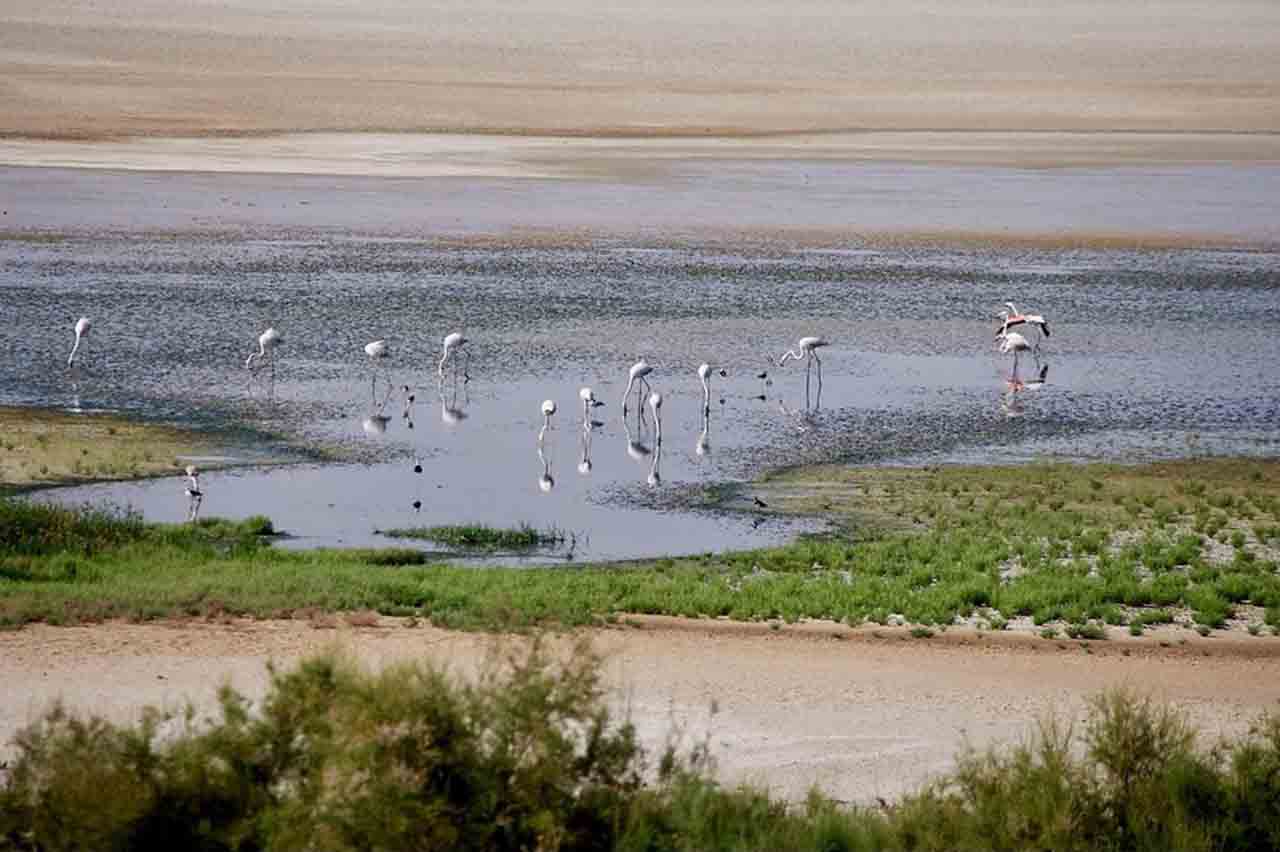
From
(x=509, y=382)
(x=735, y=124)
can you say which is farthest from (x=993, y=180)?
(x=509, y=382)

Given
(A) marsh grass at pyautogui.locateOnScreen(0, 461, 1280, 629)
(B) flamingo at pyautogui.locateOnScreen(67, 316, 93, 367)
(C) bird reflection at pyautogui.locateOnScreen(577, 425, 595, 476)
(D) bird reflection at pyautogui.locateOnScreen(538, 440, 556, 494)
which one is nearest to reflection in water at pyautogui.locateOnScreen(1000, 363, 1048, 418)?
(C) bird reflection at pyautogui.locateOnScreen(577, 425, 595, 476)

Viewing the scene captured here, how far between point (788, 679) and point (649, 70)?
72.0m

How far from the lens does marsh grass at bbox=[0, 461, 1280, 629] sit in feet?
51.5

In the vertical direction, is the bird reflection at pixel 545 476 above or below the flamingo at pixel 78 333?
below

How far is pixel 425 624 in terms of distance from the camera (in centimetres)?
1528

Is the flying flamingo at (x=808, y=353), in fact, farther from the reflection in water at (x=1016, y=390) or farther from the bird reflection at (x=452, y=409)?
the bird reflection at (x=452, y=409)

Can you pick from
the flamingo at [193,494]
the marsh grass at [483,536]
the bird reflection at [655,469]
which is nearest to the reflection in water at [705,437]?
the bird reflection at [655,469]

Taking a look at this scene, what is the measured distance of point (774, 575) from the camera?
1770cm

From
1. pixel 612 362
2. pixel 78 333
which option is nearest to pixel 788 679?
pixel 612 362

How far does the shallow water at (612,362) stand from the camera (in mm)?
22234

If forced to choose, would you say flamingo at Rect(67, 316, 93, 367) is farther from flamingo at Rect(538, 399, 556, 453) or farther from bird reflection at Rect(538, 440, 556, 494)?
bird reflection at Rect(538, 440, 556, 494)

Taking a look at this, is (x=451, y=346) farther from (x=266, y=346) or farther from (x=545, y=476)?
(x=545, y=476)

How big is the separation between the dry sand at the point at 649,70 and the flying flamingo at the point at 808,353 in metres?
32.9

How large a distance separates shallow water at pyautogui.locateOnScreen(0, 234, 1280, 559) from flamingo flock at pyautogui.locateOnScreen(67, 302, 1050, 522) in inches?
5.4
